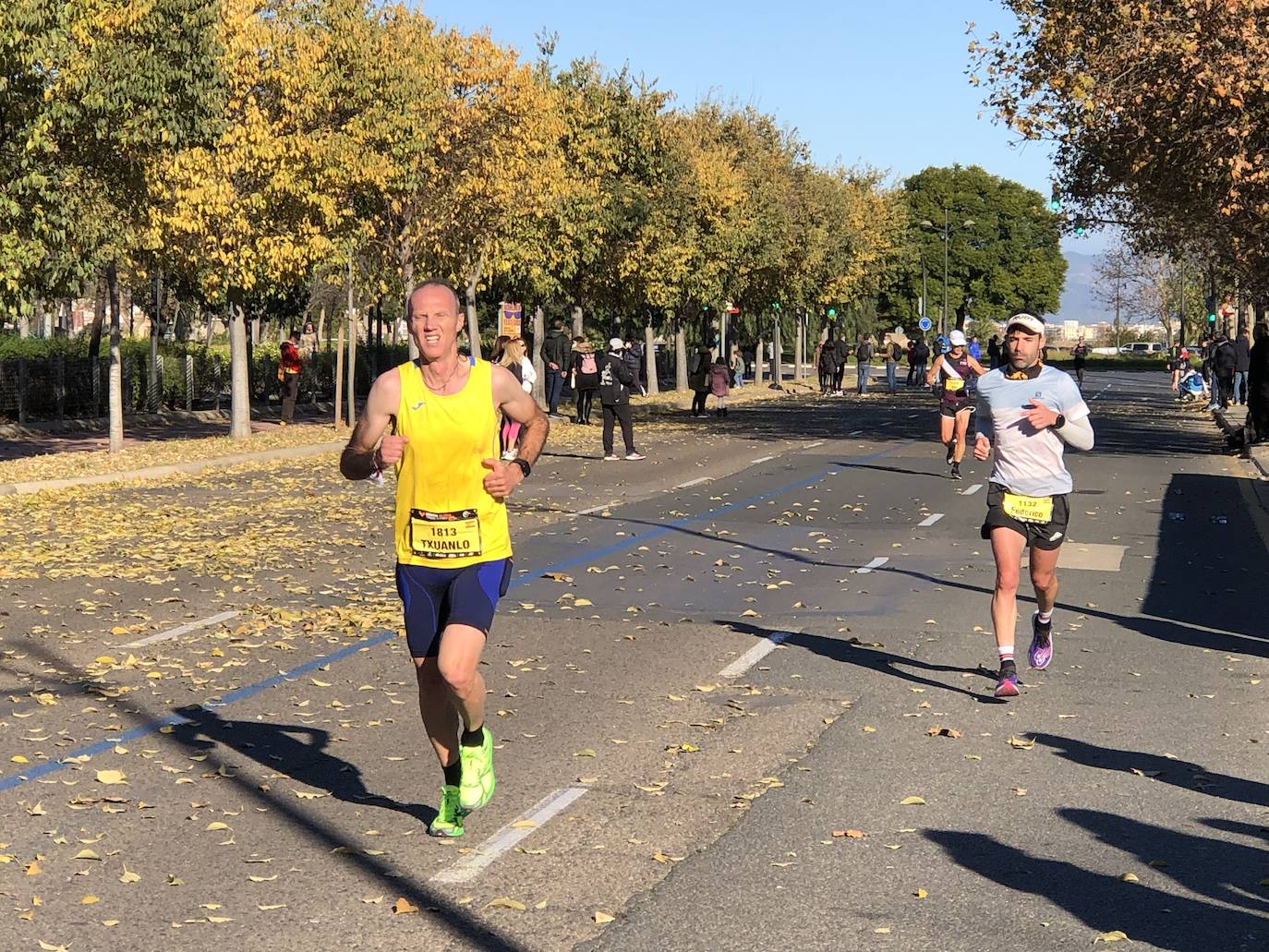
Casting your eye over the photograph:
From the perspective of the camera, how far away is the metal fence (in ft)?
116

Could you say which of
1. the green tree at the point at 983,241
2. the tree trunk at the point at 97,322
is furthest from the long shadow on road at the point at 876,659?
the green tree at the point at 983,241

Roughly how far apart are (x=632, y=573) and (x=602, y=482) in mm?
9080

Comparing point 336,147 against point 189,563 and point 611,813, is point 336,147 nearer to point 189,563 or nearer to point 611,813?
point 189,563

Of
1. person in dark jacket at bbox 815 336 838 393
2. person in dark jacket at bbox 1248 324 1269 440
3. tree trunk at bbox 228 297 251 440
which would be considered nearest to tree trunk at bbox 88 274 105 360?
tree trunk at bbox 228 297 251 440

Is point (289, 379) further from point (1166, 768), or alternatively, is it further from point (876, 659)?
point (1166, 768)

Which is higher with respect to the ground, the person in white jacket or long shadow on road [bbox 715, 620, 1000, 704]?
the person in white jacket

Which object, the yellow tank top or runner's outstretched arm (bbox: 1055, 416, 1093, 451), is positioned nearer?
the yellow tank top

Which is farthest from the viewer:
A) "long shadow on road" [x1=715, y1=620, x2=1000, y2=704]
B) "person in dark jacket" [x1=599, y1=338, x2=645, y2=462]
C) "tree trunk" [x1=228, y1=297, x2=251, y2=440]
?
"tree trunk" [x1=228, y1=297, x2=251, y2=440]

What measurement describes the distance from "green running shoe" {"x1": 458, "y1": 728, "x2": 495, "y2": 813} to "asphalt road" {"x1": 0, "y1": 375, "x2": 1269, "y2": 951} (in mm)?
159

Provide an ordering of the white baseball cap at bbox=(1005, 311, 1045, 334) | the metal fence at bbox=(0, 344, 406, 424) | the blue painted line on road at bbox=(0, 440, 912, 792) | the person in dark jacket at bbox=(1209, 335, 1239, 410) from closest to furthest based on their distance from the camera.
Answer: the blue painted line on road at bbox=(0, 440, 912, 792) → the white baseball cap at bbox=(1005, 311, 1045, 334) → the metal fence at bbox=(0, 344, 406, 424) → the person in dark jacket at bbox=(1209, 335, 1239, 410)

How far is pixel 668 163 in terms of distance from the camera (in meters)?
46.3

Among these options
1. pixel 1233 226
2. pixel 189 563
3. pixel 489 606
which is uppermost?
pixel 1233 226

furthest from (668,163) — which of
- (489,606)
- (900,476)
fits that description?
(489,606)

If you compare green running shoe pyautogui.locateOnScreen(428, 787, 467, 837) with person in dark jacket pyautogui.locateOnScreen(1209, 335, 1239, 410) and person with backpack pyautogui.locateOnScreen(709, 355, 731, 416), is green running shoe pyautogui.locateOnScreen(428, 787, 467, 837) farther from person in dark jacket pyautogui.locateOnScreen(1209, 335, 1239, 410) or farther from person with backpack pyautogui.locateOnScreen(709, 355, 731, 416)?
person in dark jacket pyautogui.locateOnScreen(1209, 335, 1239, 410)
